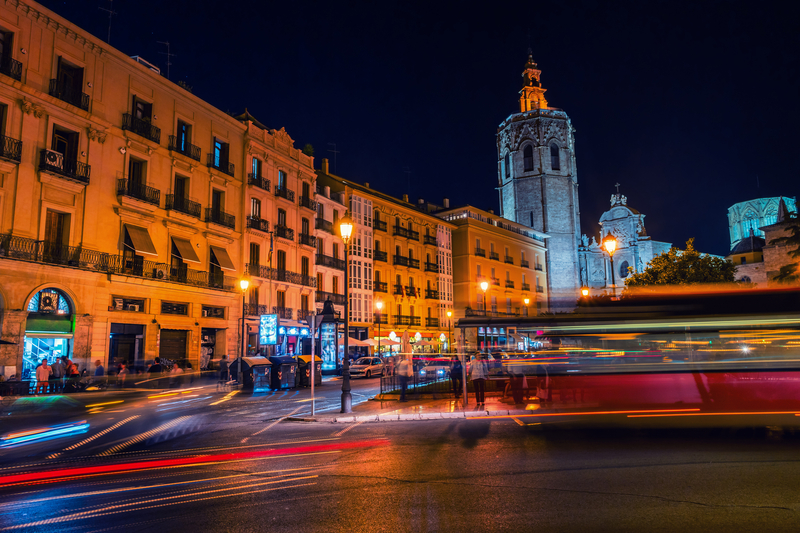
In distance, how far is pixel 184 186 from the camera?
99.3ft

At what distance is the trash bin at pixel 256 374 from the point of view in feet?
73.3

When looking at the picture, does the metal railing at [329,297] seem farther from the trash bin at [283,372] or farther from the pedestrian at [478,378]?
the pedestrian at [478,378]

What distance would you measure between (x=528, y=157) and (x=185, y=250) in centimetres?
5924

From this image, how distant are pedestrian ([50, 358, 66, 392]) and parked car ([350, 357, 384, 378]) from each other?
16.0m

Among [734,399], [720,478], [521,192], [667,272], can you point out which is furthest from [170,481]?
[521,192]

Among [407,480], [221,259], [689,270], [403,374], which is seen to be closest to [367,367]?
[221,259]

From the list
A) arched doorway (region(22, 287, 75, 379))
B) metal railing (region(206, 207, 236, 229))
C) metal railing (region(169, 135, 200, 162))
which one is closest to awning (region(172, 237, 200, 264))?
metal railing (region(206, 207, 236, 229))

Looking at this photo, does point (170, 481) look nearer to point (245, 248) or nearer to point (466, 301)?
point (245, 248)

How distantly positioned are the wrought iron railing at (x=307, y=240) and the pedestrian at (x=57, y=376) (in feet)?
64.4

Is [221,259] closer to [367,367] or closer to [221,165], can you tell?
[221,165]

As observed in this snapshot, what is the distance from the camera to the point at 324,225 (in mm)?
42375

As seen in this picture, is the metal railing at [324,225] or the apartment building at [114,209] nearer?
the apartment building at [114,209]

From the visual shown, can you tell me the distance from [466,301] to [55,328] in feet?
136

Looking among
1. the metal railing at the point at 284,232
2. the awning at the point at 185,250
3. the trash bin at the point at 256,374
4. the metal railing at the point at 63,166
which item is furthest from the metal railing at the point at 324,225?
the trash bin at the point at 256,374
